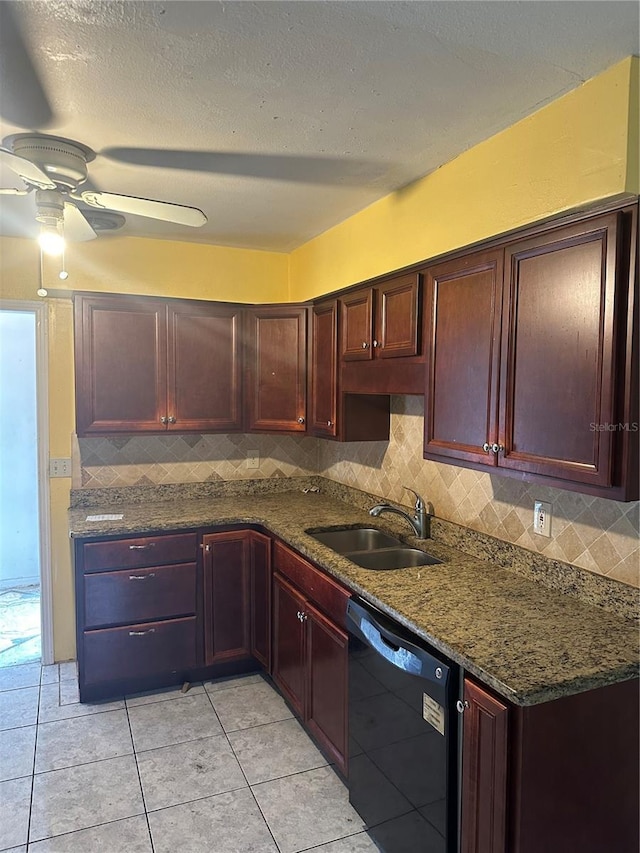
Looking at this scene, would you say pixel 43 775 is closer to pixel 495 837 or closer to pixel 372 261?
pixel 495 837

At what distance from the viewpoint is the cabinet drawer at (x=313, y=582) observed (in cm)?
226

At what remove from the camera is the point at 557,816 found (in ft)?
4.79

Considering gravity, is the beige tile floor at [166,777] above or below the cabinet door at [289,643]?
below

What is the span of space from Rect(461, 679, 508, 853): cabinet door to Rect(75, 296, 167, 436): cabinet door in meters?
2.35

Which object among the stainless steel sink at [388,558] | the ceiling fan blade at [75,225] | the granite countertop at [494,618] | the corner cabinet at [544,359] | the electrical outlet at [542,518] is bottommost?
the stainless steel sink at [388,558]

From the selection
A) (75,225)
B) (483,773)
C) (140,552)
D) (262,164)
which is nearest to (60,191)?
(75,225)

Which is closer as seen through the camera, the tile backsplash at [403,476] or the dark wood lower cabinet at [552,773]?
the dark wood lower cabinet at [552,773]

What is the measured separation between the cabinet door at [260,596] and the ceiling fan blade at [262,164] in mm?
1749

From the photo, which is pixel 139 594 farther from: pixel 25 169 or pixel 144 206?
pixel 25 169

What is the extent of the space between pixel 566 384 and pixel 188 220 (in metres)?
1.45

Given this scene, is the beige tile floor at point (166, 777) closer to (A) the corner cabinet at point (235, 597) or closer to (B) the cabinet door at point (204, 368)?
(A) the corner cabinet at point (235, 597)

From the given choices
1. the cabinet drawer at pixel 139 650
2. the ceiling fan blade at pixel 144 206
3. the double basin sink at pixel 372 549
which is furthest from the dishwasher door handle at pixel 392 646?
the ceiling fan blade at pixel 144 206

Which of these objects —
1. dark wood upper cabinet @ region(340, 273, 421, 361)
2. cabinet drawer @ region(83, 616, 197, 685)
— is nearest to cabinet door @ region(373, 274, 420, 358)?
dark wood upper cabinet @ region(340, 273, 421, 361)

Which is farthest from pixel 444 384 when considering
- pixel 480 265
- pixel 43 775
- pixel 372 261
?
pixel 43 775
